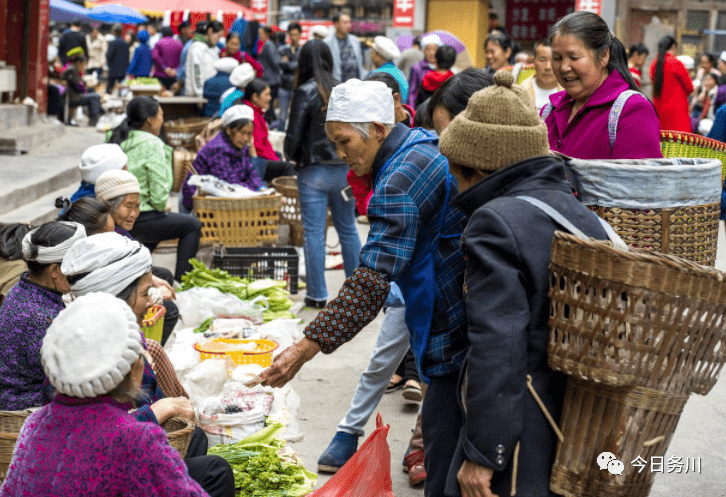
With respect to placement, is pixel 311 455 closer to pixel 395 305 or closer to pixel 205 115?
pixel 395 305

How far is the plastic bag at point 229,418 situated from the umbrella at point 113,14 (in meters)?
16.4

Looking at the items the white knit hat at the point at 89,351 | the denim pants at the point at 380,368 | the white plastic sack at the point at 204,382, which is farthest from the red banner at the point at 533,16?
the white knit hat at the point at 89,351

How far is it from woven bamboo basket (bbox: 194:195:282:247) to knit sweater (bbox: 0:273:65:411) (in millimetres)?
3565

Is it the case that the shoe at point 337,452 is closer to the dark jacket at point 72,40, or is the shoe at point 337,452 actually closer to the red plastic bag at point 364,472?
the red plastic bag at point 364,472

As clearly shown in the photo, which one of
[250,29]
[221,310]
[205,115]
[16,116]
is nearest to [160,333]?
[221,310]

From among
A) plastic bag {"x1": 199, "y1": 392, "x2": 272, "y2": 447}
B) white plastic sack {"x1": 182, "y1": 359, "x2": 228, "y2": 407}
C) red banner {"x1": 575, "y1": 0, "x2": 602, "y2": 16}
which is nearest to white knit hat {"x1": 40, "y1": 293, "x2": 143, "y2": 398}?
plastic bag {"x1": 199, "y1": 392, "x2": 272, "y2": 447}

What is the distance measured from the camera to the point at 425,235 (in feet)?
9.54

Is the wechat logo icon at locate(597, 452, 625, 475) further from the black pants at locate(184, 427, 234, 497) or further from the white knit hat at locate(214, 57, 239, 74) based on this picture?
the white knit hat at locate(214, 57, 239, 74)

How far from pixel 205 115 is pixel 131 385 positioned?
11.1m

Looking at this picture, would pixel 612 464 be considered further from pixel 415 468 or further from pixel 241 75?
pixel 241 75

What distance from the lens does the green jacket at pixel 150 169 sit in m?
6.46

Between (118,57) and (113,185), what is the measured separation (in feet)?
49.6

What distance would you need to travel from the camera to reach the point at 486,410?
208 cm

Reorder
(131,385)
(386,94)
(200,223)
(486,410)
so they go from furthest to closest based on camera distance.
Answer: (200,223) → (386,94) → (131,385) → (486,410)
